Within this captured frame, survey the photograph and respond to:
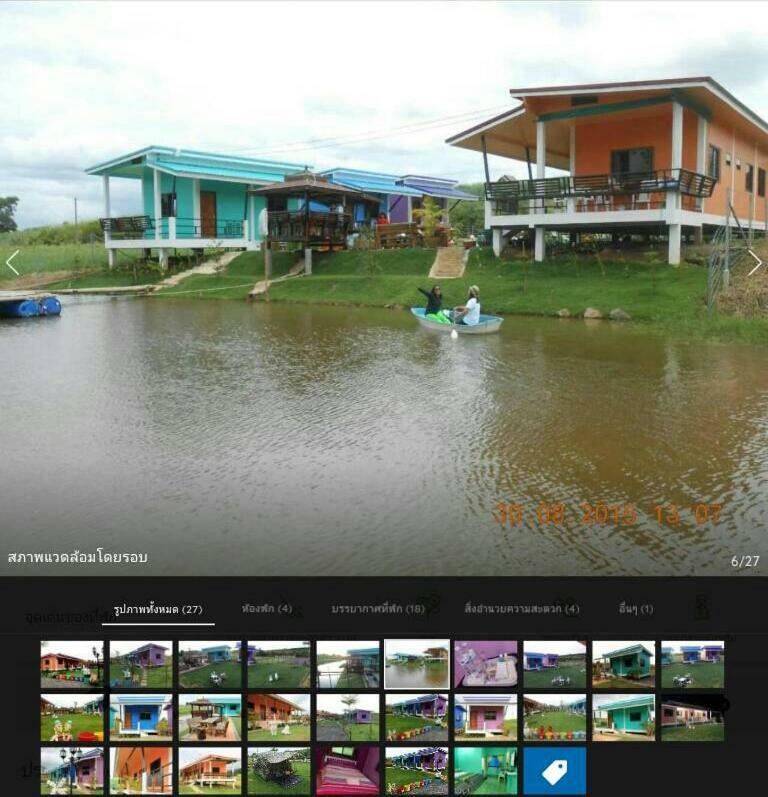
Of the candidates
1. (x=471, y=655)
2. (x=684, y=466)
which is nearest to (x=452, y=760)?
(x=471, y=655)

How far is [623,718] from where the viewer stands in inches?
110

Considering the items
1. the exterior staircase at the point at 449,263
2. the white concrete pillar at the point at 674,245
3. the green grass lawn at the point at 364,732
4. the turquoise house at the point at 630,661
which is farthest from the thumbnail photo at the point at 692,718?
the exterior staircase at the point at 449,263

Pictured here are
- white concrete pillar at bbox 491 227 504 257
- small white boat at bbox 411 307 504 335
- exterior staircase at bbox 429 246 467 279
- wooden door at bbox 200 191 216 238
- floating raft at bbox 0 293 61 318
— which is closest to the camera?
small white boat at bbox 411 307 504 335

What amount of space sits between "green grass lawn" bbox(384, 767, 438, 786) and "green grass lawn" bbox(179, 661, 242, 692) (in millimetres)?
562

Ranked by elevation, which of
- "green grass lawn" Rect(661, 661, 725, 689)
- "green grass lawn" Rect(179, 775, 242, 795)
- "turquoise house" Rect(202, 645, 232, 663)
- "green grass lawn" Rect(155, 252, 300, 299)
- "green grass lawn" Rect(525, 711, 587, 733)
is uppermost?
"green grass lawn" Rect(155, 252, 300, 299)

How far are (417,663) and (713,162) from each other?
23.7 m

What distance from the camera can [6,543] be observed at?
448cm

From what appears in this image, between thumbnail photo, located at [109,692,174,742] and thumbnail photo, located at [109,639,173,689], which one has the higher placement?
thumbnail photo, located at [109,639,173,689]

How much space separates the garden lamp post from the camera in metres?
2.74

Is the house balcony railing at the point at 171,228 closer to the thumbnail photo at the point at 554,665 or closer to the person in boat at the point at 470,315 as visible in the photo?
the person in boat at the point at 470,315

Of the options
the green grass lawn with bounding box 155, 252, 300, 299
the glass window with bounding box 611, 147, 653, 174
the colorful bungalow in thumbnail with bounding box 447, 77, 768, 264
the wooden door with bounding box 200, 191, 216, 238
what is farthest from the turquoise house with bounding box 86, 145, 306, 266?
the glass window with bounding box 611, 147, 653, 174

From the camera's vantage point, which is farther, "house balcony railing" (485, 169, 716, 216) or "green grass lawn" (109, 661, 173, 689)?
"house balcony railing" (485, 169, 716, 216)

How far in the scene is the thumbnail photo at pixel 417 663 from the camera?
277 centimetres

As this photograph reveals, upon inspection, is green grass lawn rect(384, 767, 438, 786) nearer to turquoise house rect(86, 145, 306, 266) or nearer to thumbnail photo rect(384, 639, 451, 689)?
thumbnail photo rect(384, 639, 451, 689)
